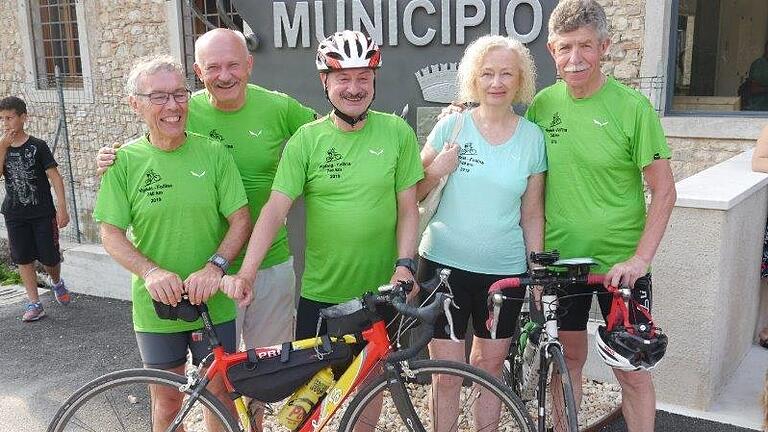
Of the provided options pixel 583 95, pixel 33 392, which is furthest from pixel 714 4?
pixel 33 392

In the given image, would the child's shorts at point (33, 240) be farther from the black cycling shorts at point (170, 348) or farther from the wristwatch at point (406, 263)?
the wristwatch at point (406, 263)

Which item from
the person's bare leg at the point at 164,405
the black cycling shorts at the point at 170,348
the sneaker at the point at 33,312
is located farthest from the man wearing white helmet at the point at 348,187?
the sneaker at the point at 33,312

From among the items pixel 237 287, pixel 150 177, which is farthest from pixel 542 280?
pixel 150 177

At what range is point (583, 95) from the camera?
8.83 feet

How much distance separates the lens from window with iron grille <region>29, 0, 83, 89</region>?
41.8 feet

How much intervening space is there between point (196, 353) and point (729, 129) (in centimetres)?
692

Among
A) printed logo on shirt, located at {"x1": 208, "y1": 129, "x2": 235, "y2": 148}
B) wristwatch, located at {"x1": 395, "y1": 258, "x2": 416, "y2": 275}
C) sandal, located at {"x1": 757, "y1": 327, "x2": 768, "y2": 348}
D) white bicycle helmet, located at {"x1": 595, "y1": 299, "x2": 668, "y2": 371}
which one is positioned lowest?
sandal, located at {"x1": 757, "y1": 327, "x2": 768, "y2": 348}

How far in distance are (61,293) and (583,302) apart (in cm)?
515

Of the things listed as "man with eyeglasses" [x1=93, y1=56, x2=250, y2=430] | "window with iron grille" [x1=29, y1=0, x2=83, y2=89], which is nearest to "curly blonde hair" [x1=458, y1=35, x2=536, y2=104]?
"man with eyeglasses" [x1=93, y1=56, x2=250, y2=430]

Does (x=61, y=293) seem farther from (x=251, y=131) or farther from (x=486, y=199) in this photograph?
(x=486, y=199)

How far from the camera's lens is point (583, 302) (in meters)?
2.88

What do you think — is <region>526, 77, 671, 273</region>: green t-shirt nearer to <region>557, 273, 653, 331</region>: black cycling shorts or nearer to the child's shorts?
<region>557, 273, 653, 331</region>: black cycling shorts

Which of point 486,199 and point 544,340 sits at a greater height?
point 486,199

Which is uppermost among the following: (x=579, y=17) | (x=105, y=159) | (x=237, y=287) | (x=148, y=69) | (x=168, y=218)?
(x=579, y=17)
